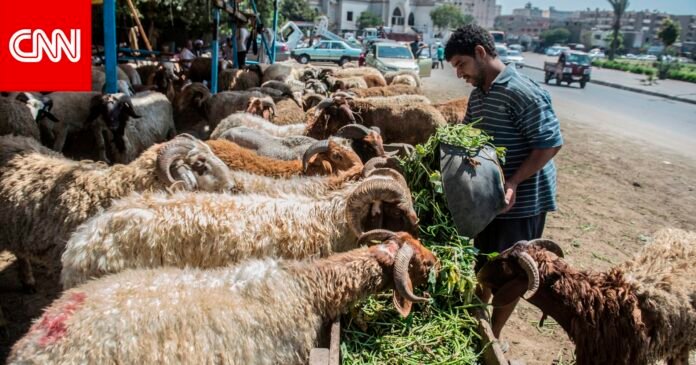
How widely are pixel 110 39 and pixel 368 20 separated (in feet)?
336

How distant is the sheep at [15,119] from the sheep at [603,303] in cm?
679

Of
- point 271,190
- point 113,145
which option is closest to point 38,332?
point 271,190

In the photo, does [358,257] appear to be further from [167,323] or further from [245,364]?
[167,323]

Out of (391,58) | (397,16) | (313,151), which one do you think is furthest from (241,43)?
(397,16)

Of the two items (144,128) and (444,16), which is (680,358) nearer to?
(144,128)

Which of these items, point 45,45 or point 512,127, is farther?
point 45,45

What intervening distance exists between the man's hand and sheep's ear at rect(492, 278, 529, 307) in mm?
468

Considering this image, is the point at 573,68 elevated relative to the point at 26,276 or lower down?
elevated

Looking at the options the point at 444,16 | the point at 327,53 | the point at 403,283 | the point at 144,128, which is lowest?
the point at 403,283

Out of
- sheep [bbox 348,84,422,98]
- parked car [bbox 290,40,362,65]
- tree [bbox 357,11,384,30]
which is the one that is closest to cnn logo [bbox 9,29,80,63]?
sheep [bbox 348,84,422,98]

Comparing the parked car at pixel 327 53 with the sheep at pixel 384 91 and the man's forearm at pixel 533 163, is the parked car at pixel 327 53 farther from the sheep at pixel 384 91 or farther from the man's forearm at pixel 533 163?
the man's forearm at pixel 533 163

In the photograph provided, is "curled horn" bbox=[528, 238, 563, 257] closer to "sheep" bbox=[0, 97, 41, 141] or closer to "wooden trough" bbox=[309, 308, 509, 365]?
"wooden trough" bbox=[309, 308, 509, 365]

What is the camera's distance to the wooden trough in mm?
2572

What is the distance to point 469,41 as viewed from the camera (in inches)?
133
